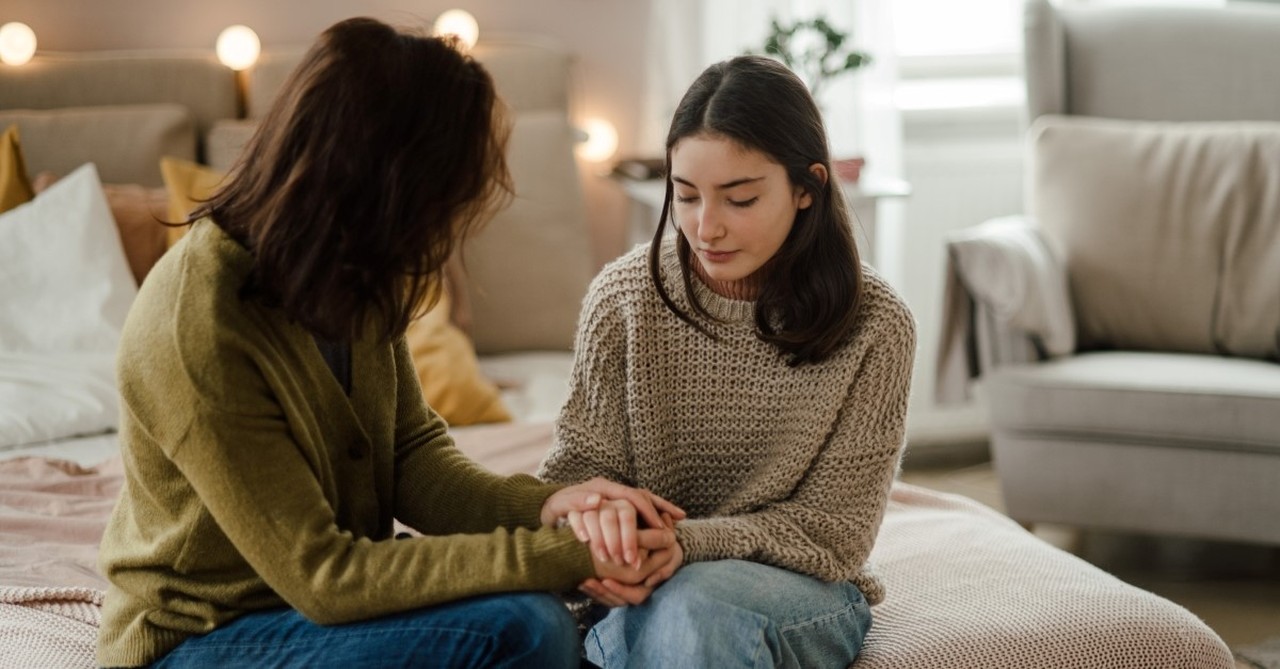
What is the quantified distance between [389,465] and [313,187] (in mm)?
336

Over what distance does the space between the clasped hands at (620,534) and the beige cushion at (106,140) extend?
1652 millimetres

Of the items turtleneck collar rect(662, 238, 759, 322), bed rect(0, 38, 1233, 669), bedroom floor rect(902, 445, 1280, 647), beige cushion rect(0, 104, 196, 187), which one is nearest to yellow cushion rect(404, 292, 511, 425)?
bed rect(0, 38, 1233, 669)

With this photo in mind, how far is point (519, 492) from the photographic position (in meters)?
1.34

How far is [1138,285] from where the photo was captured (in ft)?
8.89

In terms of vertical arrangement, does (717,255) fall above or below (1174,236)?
above

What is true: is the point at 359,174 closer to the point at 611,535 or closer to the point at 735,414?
the point at 611,535

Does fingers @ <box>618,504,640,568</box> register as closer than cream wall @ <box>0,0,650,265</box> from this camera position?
Yes

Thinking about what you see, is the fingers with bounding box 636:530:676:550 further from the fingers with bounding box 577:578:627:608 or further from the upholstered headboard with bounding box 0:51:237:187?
the upholstered headboard with bounding box 0:51:237:187

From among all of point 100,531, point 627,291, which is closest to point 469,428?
point 100,531

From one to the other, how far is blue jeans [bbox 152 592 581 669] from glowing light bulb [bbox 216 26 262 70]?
6.58ft

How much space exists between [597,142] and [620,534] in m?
2.08

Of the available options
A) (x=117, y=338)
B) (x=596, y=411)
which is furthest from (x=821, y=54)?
(x=596, y=411)

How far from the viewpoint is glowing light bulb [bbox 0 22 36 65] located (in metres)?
2.80

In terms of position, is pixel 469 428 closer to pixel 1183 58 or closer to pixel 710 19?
pixel 710 19
